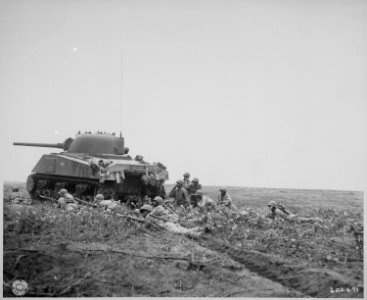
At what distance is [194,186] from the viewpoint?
10.3m

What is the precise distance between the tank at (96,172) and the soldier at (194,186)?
92cm

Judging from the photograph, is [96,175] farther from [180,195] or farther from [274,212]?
[274,212]

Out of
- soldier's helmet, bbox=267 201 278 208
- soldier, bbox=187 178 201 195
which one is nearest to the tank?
soldier, bbox=187 178 201 195

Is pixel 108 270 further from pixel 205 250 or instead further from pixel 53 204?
pixel 53 204

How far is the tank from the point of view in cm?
1119

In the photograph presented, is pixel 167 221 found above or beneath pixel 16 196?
beneath

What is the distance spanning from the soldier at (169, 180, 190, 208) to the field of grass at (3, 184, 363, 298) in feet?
2.65

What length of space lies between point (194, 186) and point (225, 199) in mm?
627

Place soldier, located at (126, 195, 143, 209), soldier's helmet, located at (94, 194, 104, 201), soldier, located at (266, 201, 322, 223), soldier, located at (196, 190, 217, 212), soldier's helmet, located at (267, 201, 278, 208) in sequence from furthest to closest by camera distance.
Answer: soldier, located at (126, 195, 143, 209) → soldier's helmet, located at (94, 194, 104, 201) → soldier, located at (196, 190, 217, 212) → soldier's helmet, located at (267, 201, 278, 208) → soldier, located at (266, 201, 322, 223)

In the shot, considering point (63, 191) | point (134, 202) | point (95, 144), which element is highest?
point (95, 144)

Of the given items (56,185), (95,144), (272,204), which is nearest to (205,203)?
(272,204)

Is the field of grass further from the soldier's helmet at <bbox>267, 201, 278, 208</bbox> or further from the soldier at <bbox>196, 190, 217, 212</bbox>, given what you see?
the soldier at <bbox>196, 190, 217, 212</bbox>

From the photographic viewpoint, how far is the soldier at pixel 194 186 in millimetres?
10118

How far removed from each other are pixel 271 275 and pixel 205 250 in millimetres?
1126
